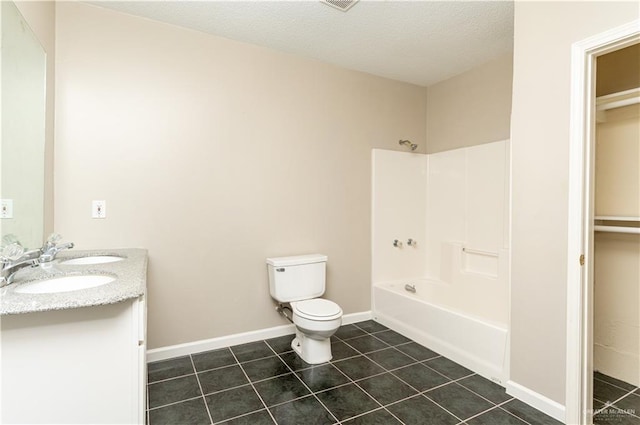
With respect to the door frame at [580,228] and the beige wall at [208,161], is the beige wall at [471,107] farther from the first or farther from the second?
the door frame at [580,228]

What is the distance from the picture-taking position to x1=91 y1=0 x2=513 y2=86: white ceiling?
7.02ft

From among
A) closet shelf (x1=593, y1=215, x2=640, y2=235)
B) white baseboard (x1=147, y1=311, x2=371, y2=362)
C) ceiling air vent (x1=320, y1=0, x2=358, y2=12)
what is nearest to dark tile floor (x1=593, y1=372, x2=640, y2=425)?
closet shelf (x1=593, y1=215, x2=640, y2=235)

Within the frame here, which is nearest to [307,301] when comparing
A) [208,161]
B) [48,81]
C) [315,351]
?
[315,351]

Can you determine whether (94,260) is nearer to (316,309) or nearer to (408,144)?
(316,309)

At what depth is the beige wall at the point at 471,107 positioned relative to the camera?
286 centimetres

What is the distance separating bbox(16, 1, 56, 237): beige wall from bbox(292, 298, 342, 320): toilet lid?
1649mm

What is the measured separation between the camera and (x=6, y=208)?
146 cm

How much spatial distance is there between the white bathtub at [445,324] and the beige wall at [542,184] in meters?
0.17

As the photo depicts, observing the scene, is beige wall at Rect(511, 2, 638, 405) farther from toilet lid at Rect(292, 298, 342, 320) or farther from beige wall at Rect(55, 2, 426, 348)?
beige wall at Rect(55, 2, 426, 348)

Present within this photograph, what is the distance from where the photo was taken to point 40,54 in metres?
1.81

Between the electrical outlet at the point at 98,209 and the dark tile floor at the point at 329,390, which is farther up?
the electrical outlet at the point at 98,209

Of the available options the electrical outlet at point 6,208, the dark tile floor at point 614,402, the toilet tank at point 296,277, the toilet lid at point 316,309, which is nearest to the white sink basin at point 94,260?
the electrical outlet at point 6,208

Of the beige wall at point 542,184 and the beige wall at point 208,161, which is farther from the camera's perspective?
the beige wall at point 208,161

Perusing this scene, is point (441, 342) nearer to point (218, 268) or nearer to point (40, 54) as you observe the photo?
point (218, 268)
